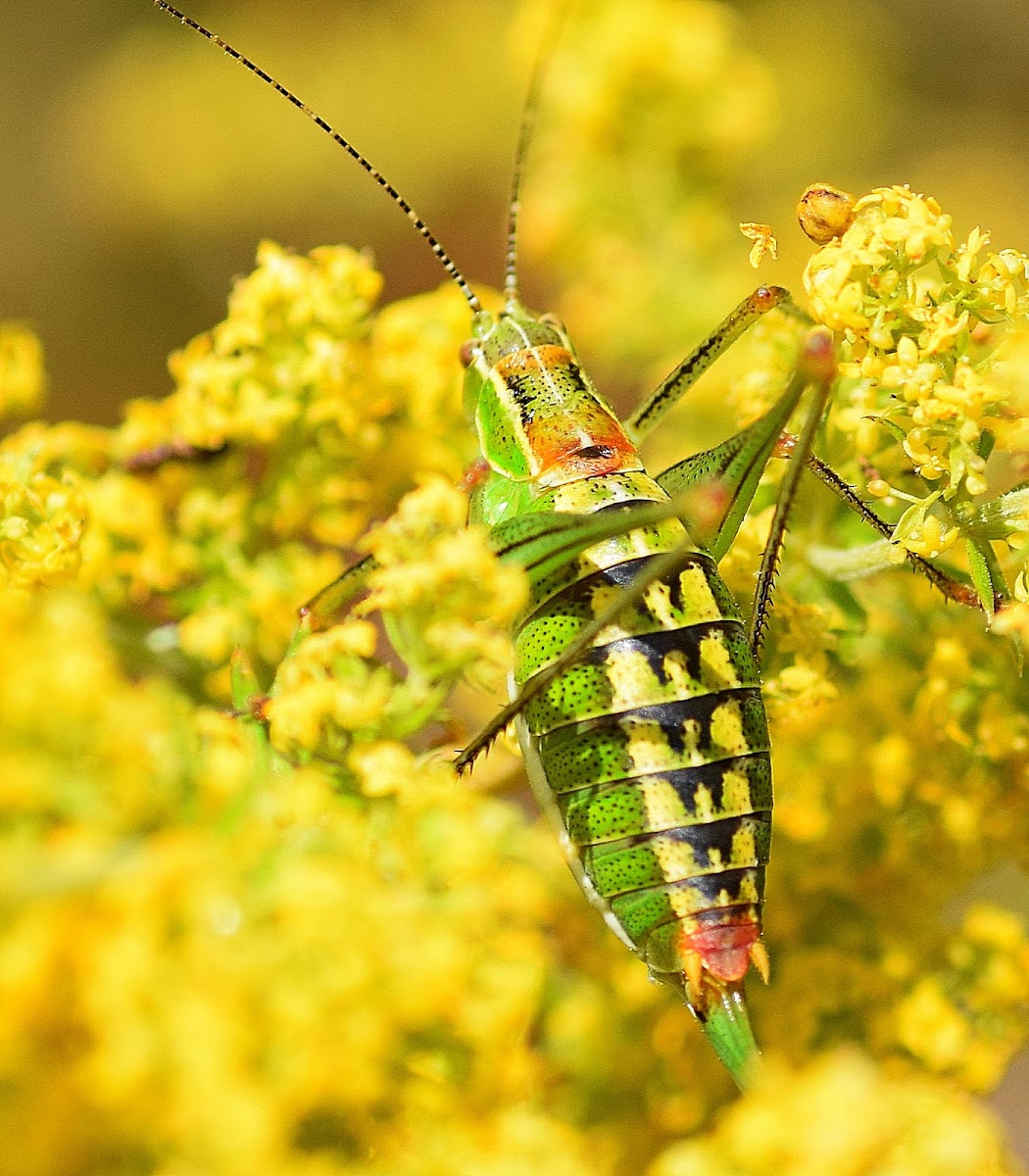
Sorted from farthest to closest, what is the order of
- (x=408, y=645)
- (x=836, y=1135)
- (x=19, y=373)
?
(x=19, y=373), (x=408, y=645), (x=836, y=1135)

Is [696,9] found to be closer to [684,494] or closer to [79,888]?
[684,494]

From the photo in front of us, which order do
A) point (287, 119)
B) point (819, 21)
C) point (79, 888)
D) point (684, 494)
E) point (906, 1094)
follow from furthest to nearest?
1. point (819, 21)
2. point (287, 119)
3. point (684, 494)
4. point (906, 1094)
5. point (79, 888)

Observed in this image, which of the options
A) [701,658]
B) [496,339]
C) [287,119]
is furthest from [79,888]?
[287,119]

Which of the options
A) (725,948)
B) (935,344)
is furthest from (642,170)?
(725,948)

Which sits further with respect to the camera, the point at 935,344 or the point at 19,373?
the point at 19,373

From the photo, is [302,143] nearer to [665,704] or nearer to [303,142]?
[303,142]

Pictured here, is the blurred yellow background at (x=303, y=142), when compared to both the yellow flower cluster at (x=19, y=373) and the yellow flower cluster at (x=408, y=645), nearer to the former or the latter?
the yellow flower cluster at (x=19, y=373)

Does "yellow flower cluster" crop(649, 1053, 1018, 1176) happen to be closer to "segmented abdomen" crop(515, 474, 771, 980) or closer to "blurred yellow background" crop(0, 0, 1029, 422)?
"segmented abdomen" crop(515, 474, 771, 980)

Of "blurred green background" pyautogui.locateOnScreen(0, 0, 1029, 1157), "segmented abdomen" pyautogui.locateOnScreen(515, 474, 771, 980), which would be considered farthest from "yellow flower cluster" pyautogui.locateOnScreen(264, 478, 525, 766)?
"blurred green background" pyautogui.locateOnScreen(0, 0, 1029, 1157)
